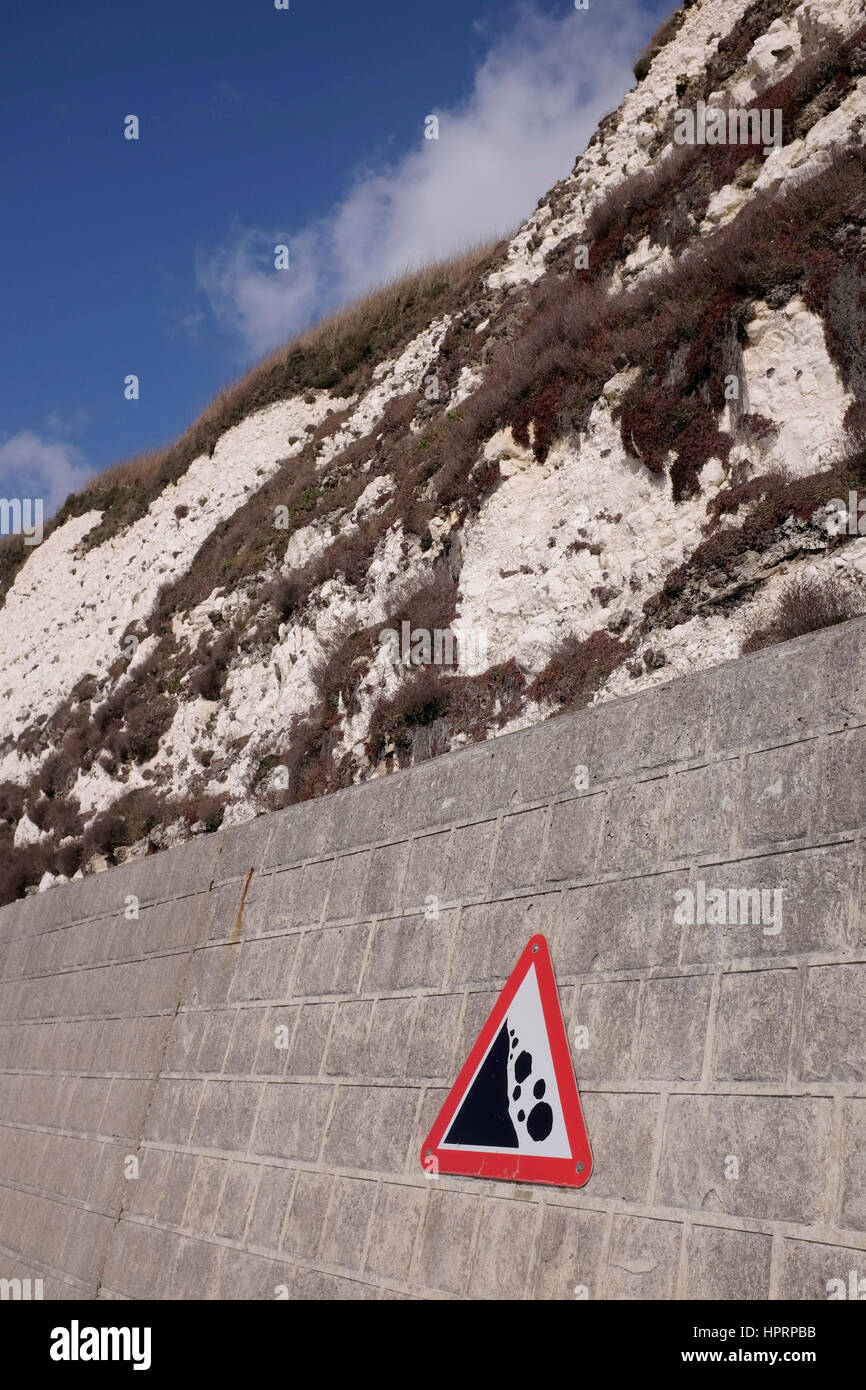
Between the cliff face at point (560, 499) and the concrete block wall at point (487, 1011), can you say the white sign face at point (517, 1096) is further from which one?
the cliff face at point (560, 499)

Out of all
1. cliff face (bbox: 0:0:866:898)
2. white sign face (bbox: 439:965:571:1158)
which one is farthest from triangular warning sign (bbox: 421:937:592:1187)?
cliff face (bbox: 0:0:866:898)

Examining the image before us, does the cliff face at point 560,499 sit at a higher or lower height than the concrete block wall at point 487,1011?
higher

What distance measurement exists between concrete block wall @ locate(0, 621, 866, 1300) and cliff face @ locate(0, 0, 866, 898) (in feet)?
14.6

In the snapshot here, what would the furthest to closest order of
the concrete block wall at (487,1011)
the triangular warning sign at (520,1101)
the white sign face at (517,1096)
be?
the white sign face at (517,1096)
the triangular warning sign at (520,1101)
the concrete block wall at (487,1011)

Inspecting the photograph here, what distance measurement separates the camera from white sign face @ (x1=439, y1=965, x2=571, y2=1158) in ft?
17.9

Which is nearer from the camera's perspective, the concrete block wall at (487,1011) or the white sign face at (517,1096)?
the concrete block wall at (487,1011)

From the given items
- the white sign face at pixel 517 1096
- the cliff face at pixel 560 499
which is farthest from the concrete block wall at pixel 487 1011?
the cliff face at pixel 560 499

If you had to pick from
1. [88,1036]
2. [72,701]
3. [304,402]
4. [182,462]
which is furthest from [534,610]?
[182,462]

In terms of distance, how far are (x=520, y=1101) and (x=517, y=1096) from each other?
0.04m

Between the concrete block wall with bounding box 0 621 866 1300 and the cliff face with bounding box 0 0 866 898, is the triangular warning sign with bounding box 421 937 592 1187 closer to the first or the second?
the concrete block wall with bounding box 0 621 866 1300

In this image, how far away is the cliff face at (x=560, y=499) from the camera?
38.5 ft

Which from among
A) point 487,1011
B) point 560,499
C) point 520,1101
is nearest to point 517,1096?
point 520,1101

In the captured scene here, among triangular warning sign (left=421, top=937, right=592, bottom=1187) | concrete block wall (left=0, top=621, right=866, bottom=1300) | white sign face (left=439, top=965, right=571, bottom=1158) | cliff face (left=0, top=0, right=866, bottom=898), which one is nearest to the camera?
concrete block wall (left=0, top=621, right=866, bottom=1300)
